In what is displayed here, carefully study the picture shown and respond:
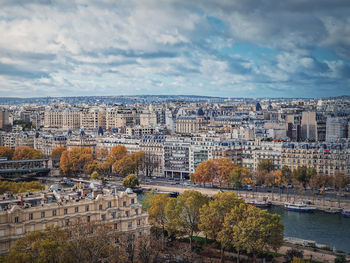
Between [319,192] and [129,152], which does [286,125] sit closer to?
[129,152]

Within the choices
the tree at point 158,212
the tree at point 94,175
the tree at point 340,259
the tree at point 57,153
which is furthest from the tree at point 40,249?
the tree at point 57,153

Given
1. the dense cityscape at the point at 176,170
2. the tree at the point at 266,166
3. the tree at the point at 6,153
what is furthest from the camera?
the tree at the point at 6,153

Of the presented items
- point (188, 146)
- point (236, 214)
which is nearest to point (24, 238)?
point (236, 214)

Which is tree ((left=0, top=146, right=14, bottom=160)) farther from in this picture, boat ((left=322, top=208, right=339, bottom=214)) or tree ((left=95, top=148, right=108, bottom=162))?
boat ((left=322, top=208, right=339, bottom=214))

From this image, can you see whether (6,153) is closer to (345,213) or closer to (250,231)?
(345,213)

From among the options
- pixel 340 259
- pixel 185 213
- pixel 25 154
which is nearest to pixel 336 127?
pixel 25 154

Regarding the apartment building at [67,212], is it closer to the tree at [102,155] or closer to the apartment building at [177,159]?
the apartment building at [177,159]
